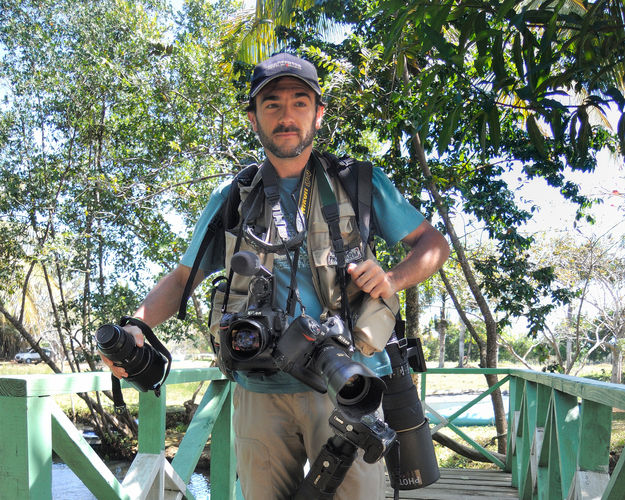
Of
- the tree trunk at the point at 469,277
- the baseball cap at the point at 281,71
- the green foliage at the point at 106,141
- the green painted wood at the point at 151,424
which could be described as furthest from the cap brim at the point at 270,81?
the green foliage at the point at 106,141

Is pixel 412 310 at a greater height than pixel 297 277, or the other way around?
pixel 297 277

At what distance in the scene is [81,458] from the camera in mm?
1447

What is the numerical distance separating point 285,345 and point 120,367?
1.43ft

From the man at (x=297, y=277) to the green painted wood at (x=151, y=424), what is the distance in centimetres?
29

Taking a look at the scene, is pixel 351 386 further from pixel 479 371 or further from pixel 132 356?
pixel 479 371

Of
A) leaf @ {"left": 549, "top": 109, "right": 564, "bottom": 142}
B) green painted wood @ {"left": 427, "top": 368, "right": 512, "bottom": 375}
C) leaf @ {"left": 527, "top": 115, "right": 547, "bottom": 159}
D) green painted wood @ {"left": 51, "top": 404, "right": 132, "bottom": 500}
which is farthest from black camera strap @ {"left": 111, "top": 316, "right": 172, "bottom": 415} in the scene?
green painted wood @ {"left": 427, "top": 368, "right": 512, "bottom": 375}

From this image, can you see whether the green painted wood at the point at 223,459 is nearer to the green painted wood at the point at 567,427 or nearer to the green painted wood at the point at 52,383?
the green painted wood at the point at 52,383

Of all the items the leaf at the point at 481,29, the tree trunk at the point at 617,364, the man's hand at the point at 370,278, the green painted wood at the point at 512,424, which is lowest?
the tree trunk at the point at 617,364

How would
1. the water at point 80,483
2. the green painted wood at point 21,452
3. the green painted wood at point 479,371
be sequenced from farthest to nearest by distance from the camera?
the water at point 80,483, the green painted wood at point 479,371, the green painted wood at point 21,452

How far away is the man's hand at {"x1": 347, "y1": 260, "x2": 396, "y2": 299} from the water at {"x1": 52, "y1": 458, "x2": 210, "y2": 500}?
9463 millimetres

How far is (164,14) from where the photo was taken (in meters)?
11.5

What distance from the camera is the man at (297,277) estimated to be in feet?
5.08

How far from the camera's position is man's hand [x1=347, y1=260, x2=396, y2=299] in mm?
1506

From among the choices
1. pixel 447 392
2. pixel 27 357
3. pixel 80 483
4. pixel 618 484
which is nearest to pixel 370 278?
pixel 618 484
